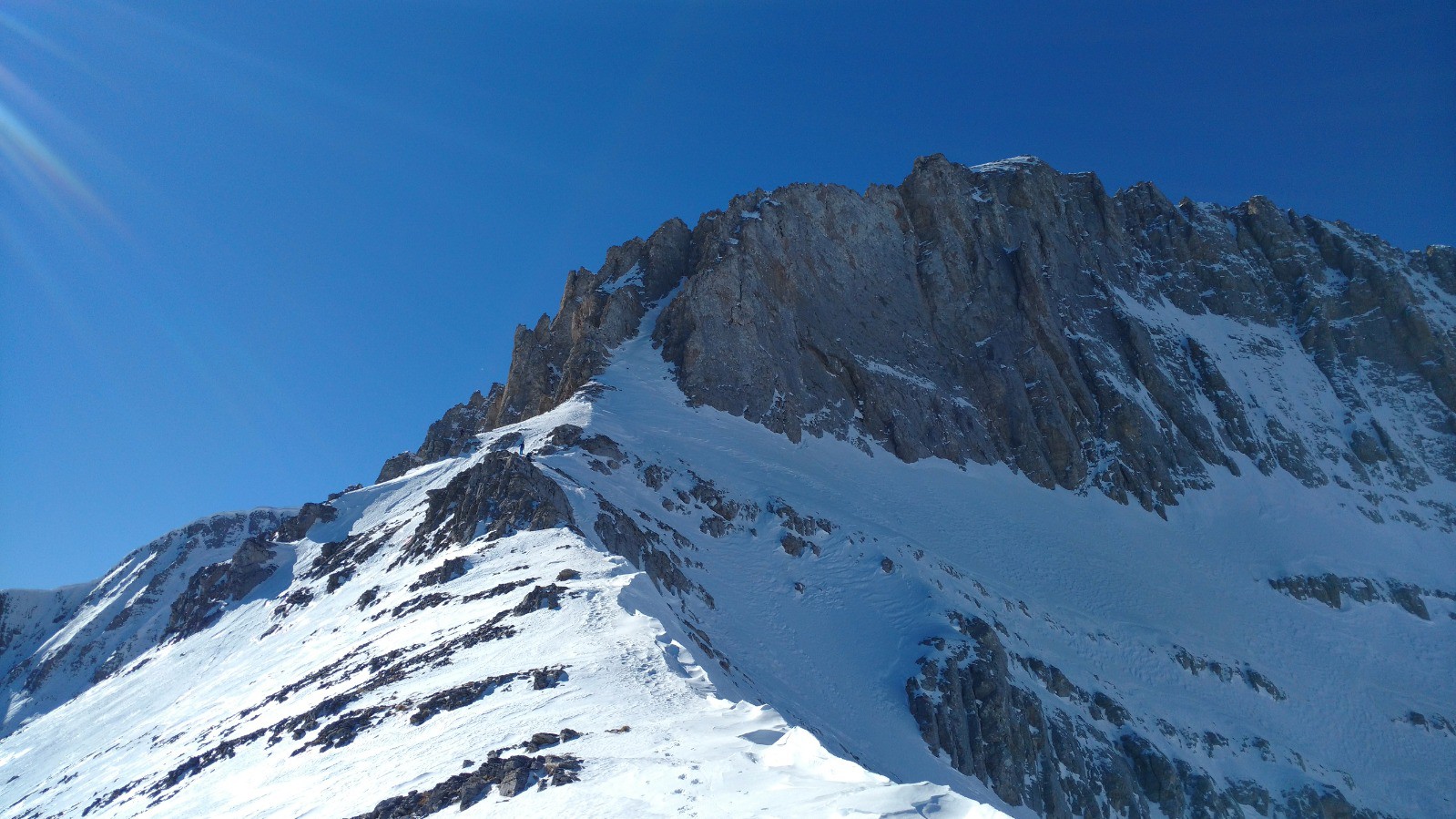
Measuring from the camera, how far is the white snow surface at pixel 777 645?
1529cm

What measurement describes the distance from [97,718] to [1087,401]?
7582 cm

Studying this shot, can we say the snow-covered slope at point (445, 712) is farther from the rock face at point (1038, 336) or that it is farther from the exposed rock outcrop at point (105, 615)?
the rock face at point (1038, 336)

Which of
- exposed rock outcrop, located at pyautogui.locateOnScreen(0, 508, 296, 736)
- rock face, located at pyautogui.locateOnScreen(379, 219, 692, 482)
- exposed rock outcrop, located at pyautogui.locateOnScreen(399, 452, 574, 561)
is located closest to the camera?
exposed rock outcrop, located at pyautogui.locateOnScreen(399, 452, 574, 561)

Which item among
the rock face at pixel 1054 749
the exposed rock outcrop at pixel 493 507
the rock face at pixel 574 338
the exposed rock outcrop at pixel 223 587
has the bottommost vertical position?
the rock face at pixel 1054 749

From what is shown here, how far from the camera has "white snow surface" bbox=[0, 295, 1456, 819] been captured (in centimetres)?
1529

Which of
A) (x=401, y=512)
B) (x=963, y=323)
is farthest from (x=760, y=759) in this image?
(x=963, y=323)

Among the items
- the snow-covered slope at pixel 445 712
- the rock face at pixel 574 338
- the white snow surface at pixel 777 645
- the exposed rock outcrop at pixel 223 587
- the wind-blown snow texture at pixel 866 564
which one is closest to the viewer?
the snow-covered slope at pixel 445 712

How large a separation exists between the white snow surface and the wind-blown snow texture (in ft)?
0.69

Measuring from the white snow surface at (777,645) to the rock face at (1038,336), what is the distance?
3.78m

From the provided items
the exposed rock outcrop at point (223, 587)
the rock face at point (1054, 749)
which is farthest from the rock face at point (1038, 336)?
the rock face at point (1054, 749)

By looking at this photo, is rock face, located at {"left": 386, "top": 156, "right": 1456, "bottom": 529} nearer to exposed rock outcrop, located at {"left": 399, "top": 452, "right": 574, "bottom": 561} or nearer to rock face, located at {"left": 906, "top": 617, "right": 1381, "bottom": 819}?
exposed rock outcrop, located at {"left": 399, "top": 452, "right": 574, "bottom": 561}

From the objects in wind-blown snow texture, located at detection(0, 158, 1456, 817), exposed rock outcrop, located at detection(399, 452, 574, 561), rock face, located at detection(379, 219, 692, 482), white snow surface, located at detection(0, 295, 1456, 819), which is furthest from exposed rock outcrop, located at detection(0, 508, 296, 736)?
exposed rock outcrop, located at detection(399, 452, 574, 561)

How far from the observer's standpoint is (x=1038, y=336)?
262 ft

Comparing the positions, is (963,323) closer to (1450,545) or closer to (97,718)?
(1450,545)
